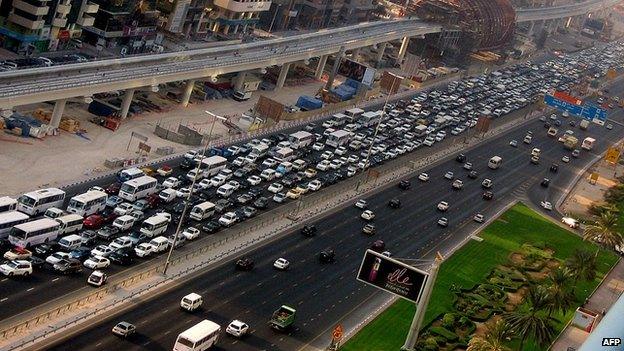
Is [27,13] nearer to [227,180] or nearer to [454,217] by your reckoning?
[227,180]

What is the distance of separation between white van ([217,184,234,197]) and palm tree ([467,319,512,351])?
4218 cm

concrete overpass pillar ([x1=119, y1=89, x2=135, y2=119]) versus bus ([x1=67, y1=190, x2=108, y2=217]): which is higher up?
concrete overpass pillar ([x1=119, y1=89, x2=135, y2=119])

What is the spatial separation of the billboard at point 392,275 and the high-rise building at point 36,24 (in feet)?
323

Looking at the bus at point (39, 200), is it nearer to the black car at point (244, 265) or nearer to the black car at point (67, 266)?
the black car at point (67, 266)

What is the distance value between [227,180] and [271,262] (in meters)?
27.0

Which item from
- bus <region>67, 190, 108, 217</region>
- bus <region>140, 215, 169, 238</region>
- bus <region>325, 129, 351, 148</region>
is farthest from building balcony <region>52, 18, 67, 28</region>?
bus <region>140, 215, 169, 238</region>

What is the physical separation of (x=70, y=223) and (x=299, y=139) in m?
62.6

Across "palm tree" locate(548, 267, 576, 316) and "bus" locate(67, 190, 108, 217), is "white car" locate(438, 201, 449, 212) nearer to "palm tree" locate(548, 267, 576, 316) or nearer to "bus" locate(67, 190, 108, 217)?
"palm tree" locate(548, 267, 576, 316)

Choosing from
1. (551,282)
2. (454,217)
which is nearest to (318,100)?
(454,217)

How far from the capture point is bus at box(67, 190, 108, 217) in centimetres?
11362

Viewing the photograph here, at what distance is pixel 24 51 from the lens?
545ft

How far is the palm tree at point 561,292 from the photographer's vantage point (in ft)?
361

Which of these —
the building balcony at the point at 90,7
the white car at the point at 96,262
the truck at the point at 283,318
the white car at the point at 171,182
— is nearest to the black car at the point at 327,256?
the truck at the point at 283,318

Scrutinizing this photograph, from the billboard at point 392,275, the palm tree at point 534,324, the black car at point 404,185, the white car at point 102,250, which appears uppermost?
the billboard at point 392,275
